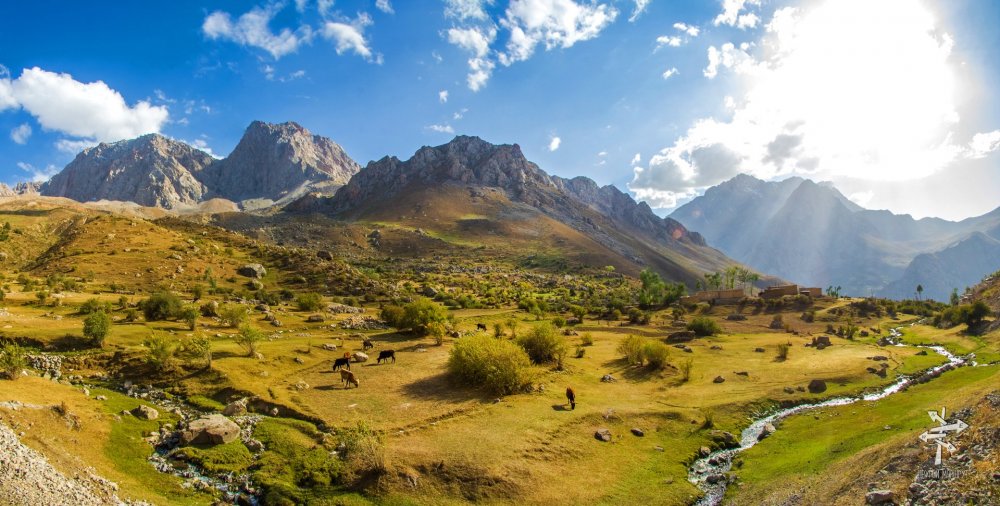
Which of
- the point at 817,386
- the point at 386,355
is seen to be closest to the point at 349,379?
the point at 386,355

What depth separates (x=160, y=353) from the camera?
34.1 m

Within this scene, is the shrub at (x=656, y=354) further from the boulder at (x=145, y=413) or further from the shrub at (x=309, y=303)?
the shrub at (x=309, y=303)

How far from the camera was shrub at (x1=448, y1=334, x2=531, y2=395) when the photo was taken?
38.3 metres

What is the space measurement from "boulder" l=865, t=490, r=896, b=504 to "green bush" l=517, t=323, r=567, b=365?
99.1ft

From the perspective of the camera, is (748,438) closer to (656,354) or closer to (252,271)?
(656,354)

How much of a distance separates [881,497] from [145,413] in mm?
37127

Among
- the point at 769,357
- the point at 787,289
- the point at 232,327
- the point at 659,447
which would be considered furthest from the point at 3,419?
the point at 787,289

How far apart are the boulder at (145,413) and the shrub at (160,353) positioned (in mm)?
6781

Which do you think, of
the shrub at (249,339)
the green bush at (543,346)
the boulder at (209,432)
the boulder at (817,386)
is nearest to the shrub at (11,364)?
the boulder at (209,432)

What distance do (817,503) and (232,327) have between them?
52368mm

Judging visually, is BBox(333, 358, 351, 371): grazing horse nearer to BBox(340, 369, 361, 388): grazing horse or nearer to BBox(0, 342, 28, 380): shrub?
BBox(340, 369, 361, 388): grazing horse

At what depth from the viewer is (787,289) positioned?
126 metres

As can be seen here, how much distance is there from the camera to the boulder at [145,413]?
27.9m

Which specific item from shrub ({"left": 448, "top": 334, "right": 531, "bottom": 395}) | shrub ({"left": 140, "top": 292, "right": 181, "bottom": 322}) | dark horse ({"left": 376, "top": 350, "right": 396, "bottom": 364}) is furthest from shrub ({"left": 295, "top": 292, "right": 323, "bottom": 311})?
shrub ({"left": 448, "top": 334, "right": 531, "bottom": 395})
